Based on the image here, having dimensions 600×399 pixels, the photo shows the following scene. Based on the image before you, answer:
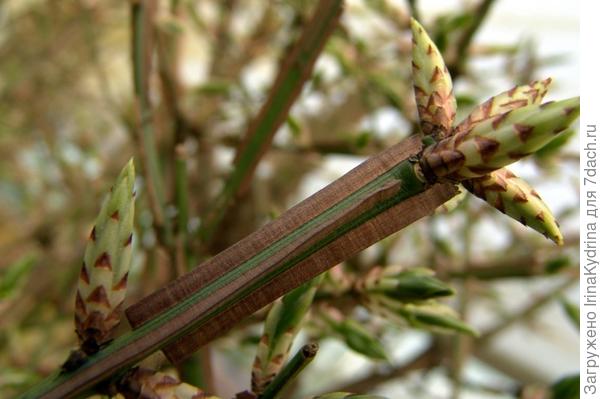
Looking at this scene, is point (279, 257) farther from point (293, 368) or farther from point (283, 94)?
point (283, 94)

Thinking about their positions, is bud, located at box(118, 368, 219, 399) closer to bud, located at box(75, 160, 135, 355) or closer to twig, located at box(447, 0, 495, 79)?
bud, located at box(75, 160, 135, 355)

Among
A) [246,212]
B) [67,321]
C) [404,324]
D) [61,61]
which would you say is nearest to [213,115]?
[246,212]

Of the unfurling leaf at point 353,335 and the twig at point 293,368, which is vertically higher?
the unfurling leaf at point 353,335

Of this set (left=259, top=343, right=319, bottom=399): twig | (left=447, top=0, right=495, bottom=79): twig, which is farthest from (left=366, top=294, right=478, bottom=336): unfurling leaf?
(left=447, top=0, right=495, bottom=79): twig

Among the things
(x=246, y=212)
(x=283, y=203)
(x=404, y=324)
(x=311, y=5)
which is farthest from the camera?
(x=283, y=203)

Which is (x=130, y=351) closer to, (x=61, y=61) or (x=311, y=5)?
(x=311, y=5)

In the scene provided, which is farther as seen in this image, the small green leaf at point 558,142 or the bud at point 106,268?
the small green leaf at point 558,142

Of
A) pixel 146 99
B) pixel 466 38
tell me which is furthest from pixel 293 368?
pixel 466 38

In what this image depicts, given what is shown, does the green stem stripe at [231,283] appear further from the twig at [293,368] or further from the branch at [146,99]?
the branch at [146,99]

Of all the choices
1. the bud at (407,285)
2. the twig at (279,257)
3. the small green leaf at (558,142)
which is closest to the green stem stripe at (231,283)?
the twig at (279,257)
